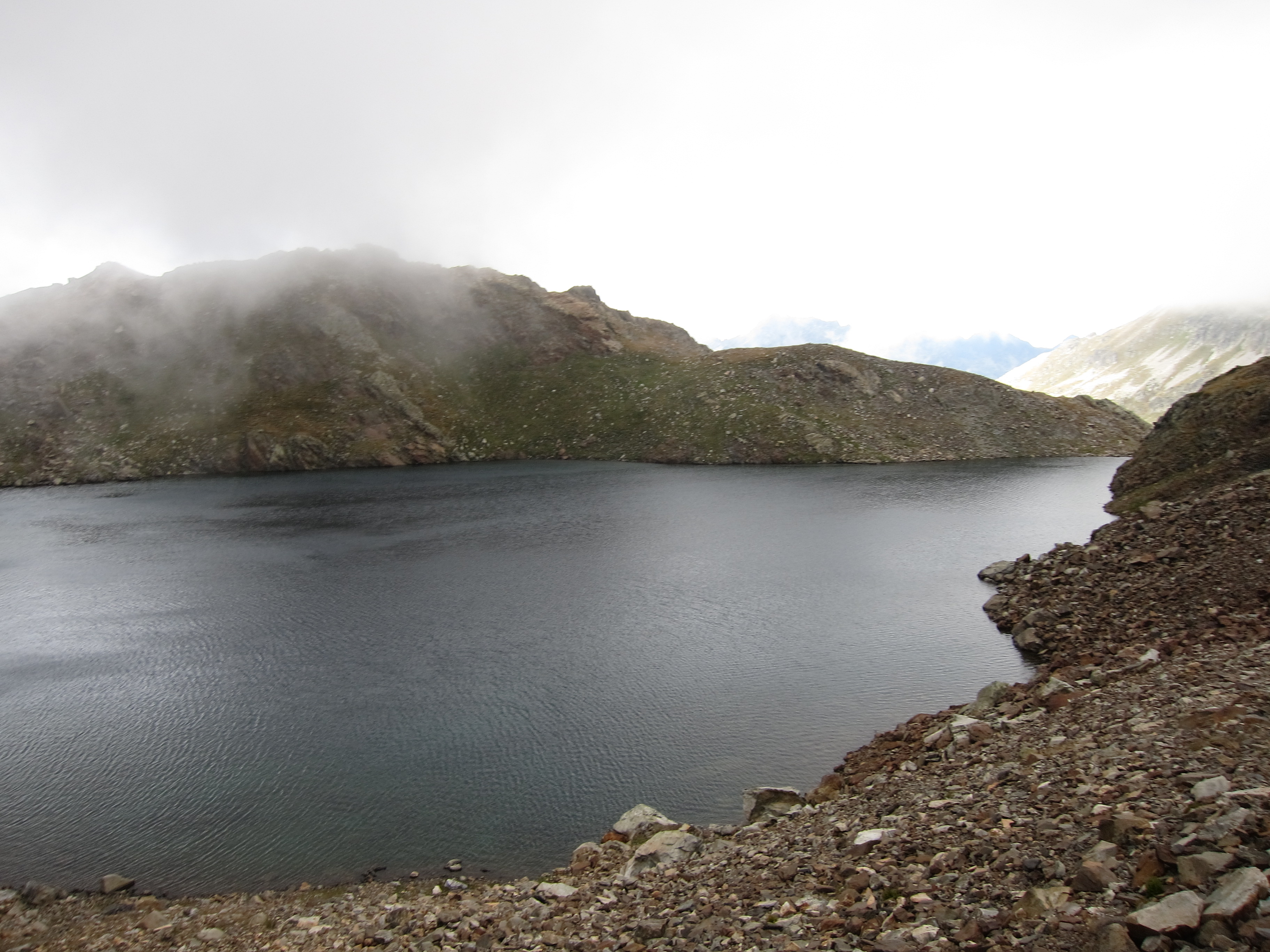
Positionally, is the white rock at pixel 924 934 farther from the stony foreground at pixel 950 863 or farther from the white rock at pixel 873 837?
the white rock at pixel 873 837

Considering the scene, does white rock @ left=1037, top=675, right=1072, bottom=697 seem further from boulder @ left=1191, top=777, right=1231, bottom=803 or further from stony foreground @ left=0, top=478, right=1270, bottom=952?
boulder @ left=1191, top=777, right=1231, bottom=803

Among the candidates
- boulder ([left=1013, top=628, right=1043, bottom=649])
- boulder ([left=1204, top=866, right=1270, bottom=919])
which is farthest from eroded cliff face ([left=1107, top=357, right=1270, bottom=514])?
boulder ([left=1204, top=866, right=1270, bottom=919])

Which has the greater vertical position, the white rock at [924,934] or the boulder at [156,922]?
the white rock at [924,934]

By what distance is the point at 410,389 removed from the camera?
150m

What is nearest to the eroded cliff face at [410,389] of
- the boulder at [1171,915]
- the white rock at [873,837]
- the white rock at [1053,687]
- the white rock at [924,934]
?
the white rock at [1053,687]

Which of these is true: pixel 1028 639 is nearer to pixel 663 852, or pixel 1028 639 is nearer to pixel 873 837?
pixel 873 837

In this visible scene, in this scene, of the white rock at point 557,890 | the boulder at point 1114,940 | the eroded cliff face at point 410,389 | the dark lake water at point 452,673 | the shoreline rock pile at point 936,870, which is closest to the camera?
the boulder at point 1114,940

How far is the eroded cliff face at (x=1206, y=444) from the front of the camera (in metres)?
47.4

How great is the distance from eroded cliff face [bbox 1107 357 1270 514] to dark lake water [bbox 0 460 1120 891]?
650 centimetres

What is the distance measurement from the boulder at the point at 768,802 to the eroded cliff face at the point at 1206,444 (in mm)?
39238

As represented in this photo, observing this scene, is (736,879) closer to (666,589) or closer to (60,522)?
(666,589)

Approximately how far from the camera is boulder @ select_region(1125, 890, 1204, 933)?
956 cm

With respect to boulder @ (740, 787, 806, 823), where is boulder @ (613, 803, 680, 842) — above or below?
below

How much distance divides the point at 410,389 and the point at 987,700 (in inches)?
5452
